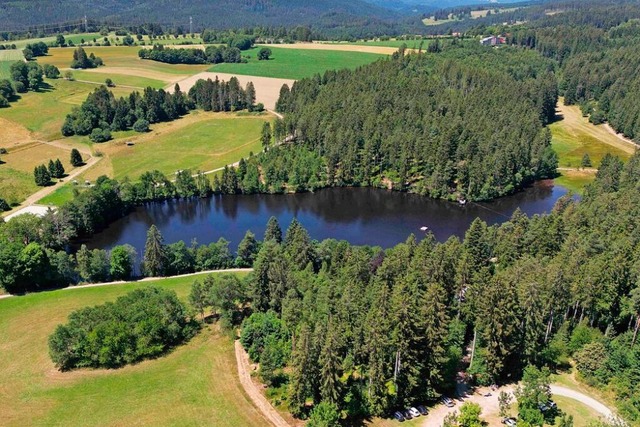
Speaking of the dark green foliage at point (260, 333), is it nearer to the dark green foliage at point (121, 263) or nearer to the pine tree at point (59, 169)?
the dark green foliage at point (121, 263)

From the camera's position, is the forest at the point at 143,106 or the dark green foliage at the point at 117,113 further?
the forest at the point at 143,106

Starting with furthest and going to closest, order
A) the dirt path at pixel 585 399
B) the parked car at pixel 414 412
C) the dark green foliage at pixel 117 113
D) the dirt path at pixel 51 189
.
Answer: the dark green foliage at pixel 117 113 < the dirt path at pixel 51 189 < the parked car at pixel 414 412 < the dirt path at pixel 585 399

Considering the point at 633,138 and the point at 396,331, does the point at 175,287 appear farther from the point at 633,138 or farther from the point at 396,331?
the point at 633,138

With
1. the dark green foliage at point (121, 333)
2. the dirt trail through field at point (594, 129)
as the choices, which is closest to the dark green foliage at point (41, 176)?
the dark green foliage at point (121, 333)

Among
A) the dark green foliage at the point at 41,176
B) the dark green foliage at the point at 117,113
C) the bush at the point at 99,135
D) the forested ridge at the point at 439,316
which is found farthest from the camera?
the dark green foliage at the point at 117,113

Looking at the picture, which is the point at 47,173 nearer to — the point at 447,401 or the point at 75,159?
the point at 75,159

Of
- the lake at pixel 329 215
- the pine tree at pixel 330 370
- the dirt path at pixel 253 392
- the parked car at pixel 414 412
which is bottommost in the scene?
the lake at pixel 329 215

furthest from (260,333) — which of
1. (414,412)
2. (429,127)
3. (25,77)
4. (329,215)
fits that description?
(25,77)

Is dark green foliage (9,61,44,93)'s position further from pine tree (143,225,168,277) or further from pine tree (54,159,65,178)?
pine tree (143,225,168,277)
